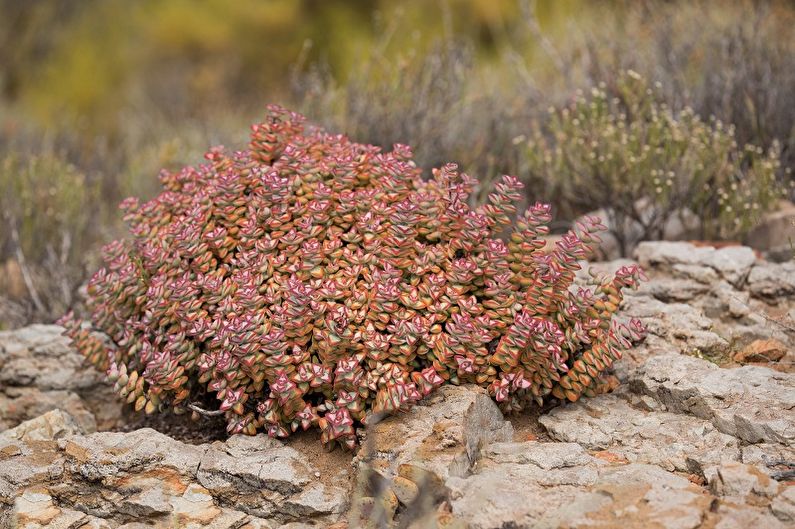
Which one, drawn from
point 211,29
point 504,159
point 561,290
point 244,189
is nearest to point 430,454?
point 561,290

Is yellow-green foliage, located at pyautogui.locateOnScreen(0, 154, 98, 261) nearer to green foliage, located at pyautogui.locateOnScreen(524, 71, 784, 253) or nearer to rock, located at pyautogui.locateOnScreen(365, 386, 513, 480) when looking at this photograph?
green foliage, located at pyautogui.locateOnScreen(524, 71, 784, 253)

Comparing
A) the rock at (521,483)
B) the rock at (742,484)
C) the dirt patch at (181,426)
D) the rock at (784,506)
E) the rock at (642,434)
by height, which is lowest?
the dirt patch at (181,426)

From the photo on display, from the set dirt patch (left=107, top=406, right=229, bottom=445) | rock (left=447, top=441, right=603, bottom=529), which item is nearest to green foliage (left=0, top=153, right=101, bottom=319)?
dirt patch (left=107, top=406, right=229, bottom=445)

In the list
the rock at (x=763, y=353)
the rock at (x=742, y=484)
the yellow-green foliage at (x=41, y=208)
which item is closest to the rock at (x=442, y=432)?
the rock at (x=742, y=484)

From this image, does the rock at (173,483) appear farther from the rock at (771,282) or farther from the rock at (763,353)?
the rock at (771,282)

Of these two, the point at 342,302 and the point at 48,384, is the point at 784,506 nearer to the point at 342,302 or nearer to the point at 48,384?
the point at 342,302

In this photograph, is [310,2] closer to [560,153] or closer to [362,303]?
[560,153]
